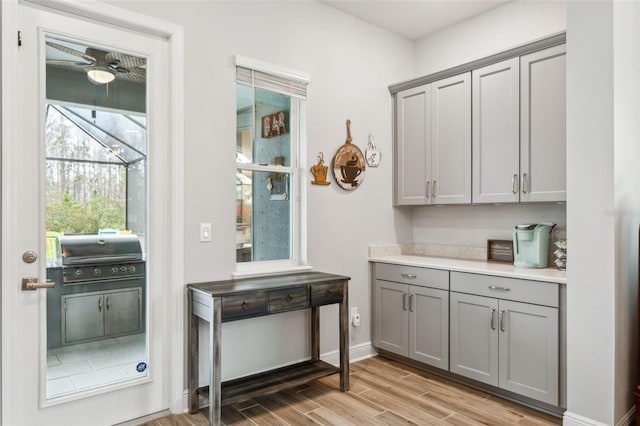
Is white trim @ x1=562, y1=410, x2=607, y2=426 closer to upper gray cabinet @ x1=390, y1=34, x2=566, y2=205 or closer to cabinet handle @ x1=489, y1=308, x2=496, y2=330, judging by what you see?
cabinet handle @ x1=489, y1=308, x2=496, y2=330

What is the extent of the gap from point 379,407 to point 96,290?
1.92m

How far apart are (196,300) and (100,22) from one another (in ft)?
5.71

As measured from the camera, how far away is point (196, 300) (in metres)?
2.65

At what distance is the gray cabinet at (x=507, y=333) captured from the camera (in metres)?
2.65

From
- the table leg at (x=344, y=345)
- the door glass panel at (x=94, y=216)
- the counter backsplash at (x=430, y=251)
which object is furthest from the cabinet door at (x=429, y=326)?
the door glass panel at (x=94, y=216)

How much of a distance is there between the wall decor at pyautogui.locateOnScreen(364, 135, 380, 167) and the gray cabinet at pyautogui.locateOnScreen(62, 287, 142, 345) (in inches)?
86.8

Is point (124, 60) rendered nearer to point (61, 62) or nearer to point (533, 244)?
point (61, 62)

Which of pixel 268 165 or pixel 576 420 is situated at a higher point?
pixel 268 165

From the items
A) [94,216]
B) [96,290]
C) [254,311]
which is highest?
[94,216]

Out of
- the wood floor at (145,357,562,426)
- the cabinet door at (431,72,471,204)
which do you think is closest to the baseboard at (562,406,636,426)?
the wood floor at (145,357,562,426)

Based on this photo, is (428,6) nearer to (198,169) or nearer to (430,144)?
(430,144)

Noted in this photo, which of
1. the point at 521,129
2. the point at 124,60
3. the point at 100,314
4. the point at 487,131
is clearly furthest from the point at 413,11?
the point at 100,314

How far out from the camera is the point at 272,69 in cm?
311

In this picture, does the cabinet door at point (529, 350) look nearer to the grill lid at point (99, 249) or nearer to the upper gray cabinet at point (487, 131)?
the upper gray cabinet at point (487, 131)
